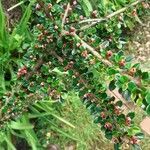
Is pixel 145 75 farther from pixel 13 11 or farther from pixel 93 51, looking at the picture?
pixel 13 11

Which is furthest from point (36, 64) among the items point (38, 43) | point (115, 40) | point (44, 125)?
point (44, 125)

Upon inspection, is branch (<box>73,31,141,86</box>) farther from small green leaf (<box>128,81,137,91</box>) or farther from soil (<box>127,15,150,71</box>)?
soil (<box>127,15,150,71</box>)

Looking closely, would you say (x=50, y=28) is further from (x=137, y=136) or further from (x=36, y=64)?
(x=137, y=136)

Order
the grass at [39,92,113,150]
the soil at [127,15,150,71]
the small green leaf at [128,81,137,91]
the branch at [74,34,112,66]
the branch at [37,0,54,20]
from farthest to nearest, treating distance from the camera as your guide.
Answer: the soil at [127,15,150,71], the grass at [39,92,113,150], the branch at [37,0,54,20], the branch at [74,34,112,66], the small green leaf at [128,81,137,91]

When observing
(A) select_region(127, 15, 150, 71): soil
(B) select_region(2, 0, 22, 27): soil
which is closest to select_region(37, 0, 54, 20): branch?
(B) select_region(2, 0, 22, 27): soil

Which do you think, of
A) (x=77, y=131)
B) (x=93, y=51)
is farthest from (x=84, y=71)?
(x=77, y=131)

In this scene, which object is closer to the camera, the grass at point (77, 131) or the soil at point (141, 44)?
the grass at point (77, 131)

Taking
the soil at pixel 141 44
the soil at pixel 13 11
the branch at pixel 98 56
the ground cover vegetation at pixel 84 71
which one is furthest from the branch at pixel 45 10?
the soil at pixel 141 44

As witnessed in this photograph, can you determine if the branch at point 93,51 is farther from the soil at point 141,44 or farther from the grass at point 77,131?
the soil at point 141,44

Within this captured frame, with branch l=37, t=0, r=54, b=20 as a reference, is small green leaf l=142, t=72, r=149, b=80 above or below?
below

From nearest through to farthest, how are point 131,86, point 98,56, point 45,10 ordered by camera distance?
point 131,86, point 98,56, point 45,10
